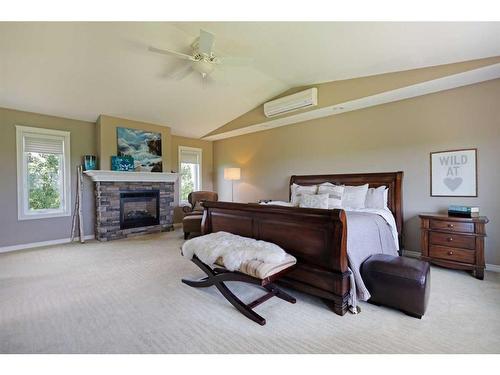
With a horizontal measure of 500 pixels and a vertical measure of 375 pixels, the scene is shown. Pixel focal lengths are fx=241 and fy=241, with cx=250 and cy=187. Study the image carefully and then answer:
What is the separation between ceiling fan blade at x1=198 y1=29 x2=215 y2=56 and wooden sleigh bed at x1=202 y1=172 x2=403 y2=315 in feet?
6.22

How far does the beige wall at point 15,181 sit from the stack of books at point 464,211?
6413 mm

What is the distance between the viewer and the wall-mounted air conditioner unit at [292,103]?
4281mm

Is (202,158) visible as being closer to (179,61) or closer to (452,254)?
(179,61)

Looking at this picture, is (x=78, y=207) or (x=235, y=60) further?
(x=78, y=207)

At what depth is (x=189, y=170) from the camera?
7016 millimetres

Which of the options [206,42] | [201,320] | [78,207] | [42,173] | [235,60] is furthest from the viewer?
[78,207]

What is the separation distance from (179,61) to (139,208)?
346cm

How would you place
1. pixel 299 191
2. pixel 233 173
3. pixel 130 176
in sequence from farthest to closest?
pixel 233 173 → pixel 130 176 → pixel 299 191

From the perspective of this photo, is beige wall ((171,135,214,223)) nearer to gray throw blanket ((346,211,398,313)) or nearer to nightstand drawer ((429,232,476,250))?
gray throw blanket ((346,211,398,313))

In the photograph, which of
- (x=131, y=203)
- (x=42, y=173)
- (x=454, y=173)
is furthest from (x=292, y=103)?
(x=42, y=173)

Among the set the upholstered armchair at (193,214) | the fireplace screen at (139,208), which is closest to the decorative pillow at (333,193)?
the upholstered armchair at (193,214)

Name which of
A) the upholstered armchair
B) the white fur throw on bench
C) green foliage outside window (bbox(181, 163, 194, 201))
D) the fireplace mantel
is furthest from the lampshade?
the white fur throw on bench

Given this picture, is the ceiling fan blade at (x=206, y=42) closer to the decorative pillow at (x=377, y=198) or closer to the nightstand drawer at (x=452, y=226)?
the decorative pillow at (x=377, y=198)

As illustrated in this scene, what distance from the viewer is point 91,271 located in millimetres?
3291
